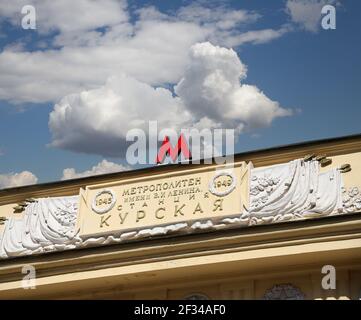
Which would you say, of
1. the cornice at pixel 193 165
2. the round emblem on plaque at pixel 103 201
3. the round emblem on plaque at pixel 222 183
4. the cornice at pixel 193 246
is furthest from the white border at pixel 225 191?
the round emblem on plaque at pixel 103 201

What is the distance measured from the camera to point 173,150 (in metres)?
14.3

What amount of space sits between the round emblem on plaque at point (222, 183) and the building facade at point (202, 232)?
19 millimetres

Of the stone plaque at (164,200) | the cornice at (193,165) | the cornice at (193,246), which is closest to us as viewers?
the cornice at (193,246)

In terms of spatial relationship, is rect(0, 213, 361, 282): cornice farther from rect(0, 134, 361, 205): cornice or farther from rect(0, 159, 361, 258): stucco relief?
rect(0, 134, 361, 205): cornice

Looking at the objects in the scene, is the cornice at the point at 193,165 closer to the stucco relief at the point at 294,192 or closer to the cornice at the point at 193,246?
the stucco relief at the point at 294,192

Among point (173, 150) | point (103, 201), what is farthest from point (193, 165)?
point (103, 201)

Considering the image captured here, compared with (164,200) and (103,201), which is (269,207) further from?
(103,201)

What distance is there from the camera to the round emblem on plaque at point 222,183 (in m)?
13.4

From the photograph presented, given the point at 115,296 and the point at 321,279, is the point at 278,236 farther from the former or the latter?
the point at 115,296

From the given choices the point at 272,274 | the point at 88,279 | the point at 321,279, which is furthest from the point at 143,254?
the point at 321,279

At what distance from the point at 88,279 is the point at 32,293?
1374 millimetres
